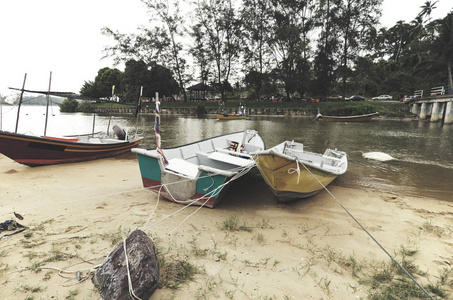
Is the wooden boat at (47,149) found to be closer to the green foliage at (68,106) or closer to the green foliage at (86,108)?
the green foliage at (86,108)

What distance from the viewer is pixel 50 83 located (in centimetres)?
873

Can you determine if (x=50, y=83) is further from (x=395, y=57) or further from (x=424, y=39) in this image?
(x=395, y=57)

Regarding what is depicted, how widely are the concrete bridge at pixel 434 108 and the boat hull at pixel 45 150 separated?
32.2 meters

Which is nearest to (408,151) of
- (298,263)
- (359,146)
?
(359,146)

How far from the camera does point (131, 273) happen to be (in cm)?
232

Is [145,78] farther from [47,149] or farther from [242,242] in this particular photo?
[242,242]

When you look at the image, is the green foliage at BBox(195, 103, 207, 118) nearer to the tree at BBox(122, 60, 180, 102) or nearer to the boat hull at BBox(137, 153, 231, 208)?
the tree at BBox(122, 60, 180, 102)

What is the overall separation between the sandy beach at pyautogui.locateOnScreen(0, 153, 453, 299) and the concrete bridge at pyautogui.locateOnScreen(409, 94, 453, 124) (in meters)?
26.0

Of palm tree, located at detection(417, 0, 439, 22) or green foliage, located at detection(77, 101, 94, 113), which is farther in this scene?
green foliage, located at detection(77, 101, 94, 113)

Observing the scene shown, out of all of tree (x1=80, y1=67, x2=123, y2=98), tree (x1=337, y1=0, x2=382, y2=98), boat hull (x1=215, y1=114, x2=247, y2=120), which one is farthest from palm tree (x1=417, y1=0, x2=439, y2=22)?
tree (x1=80, y1=67, x2=123, y2=98)

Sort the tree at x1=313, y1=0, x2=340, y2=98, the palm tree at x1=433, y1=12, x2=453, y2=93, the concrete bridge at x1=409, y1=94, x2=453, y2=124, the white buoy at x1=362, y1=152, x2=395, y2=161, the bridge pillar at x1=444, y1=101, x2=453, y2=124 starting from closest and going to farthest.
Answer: the white buoy at x1=362, y1=152, x2=395, y2=161 < the bridge pillar at x1=444, y1=101, x2=453, y2=124 < the concrete bridge at x1=409, y1=94, x2=453, y2=124 < the palm tree at x1=433, y1=12, x2=453, y2=93 < the tree at x1=313, y1=0, x2=340, y2=98

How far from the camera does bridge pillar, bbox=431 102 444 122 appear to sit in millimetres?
26083

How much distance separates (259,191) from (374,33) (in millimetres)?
42260

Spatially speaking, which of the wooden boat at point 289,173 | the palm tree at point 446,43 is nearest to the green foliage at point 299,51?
the palm tree at point 446,43
